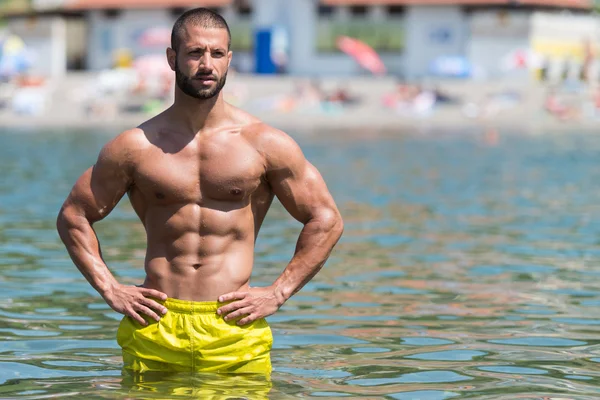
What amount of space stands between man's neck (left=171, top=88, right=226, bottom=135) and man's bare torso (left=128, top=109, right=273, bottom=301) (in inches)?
1.5

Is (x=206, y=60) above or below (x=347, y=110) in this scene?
above

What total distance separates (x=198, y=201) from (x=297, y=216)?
0.45 meters

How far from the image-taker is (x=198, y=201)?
5375 millimetres

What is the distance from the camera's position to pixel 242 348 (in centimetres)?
539

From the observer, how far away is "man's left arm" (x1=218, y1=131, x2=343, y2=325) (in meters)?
5.32

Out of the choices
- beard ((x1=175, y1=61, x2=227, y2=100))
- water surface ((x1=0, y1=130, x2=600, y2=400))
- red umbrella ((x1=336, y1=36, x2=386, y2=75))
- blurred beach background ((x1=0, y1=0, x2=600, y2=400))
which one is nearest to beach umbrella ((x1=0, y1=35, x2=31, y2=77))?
blurred beach background ((x1=0, y1=0, x2=600, y2=400))

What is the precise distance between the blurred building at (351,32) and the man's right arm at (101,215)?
45.4m

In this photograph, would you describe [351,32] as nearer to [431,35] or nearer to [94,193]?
[431,35]

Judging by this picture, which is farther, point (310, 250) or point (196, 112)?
point (310, 250)

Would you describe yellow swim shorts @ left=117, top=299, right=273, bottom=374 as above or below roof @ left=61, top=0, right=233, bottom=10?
below

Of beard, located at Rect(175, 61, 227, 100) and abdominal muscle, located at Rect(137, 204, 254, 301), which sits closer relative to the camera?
beard, located at Rect(175, 61, 227, 100)

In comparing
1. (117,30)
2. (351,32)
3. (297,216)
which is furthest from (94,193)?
(117,30)

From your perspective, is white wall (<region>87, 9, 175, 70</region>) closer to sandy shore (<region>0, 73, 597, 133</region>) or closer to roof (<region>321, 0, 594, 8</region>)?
roof (<region>321, 0, 594, 8</region>)

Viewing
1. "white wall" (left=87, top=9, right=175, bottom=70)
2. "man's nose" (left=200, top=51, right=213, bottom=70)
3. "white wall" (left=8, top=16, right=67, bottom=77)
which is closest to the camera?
"man's nose" (left=200, top=51, right=213, bottom=70)
